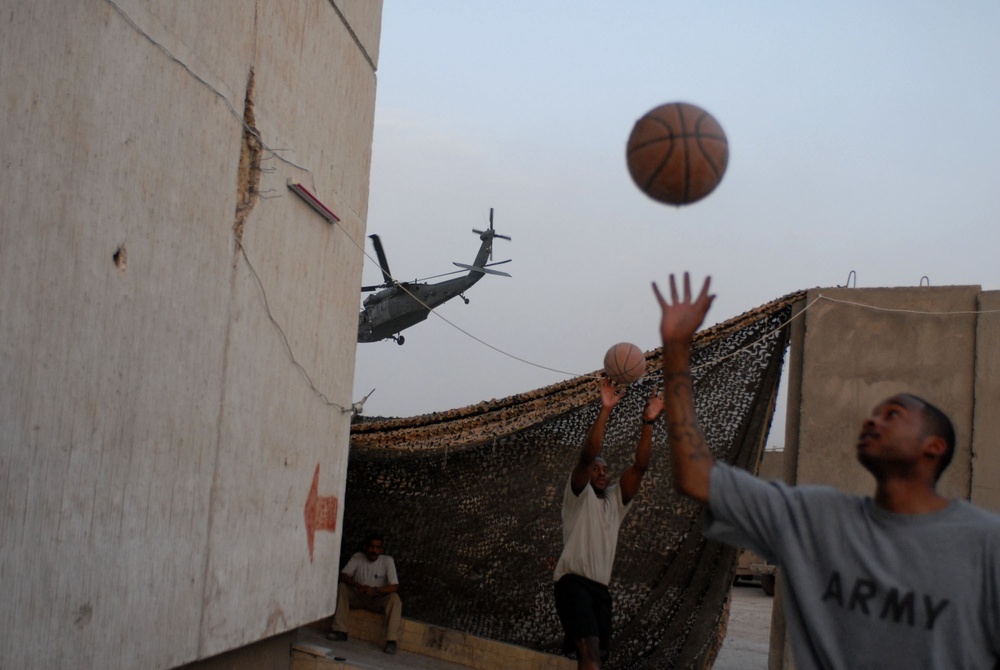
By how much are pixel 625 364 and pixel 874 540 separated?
4.20 m

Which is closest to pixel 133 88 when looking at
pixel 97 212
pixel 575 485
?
pixel 97 212

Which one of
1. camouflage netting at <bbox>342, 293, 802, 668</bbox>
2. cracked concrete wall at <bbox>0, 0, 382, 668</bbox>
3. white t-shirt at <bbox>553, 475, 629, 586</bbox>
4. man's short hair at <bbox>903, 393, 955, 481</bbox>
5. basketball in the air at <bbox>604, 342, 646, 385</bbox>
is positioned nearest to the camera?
man's short hair at <bbox>903, 393, 955, 481</bbox>

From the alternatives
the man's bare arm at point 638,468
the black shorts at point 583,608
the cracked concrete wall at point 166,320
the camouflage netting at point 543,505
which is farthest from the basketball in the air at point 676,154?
the camouflage netting at point 543,505

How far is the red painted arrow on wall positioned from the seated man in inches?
59.7

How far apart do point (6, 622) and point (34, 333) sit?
102cm

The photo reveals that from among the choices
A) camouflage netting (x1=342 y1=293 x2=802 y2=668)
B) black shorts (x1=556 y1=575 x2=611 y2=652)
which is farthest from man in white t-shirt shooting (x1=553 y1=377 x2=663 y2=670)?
camouflage netting (x1=342 y1=293 x2=802 y2=668)

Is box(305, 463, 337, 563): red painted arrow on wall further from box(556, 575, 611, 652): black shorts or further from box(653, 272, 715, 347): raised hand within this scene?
box(653, 272, 715, 347): raised hand

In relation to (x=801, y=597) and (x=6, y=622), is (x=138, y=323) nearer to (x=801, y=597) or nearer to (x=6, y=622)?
(x=6, y=622)

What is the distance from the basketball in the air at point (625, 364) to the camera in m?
6.51

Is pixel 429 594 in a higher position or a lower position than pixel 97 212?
lower

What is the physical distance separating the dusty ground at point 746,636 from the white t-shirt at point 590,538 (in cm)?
290

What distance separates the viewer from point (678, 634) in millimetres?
7137

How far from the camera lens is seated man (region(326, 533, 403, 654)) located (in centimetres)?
805

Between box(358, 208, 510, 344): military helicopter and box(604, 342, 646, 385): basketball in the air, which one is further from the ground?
box(358, 208, 510, 344): military helicopter
